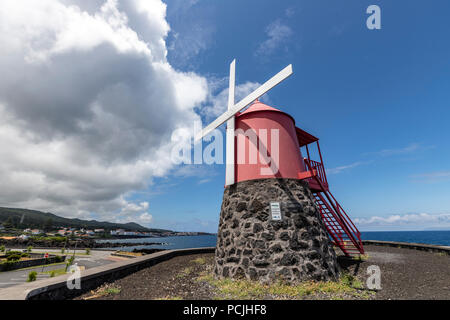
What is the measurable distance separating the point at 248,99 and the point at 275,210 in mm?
4374

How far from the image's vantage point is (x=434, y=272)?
763cm

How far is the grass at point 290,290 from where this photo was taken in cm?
542

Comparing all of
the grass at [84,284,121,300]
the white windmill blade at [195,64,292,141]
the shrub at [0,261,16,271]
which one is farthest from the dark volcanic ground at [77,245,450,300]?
the shrub at [0,261,16,271]

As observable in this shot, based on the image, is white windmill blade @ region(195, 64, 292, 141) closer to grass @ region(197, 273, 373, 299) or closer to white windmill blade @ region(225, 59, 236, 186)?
white windmill blade @ region(225, 59, 236, 186)

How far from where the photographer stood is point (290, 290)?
5688mm

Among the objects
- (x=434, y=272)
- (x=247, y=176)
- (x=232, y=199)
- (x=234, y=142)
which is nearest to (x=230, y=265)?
(x=232, y=199)

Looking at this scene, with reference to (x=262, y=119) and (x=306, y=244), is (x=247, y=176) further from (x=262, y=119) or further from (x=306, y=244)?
(x=306, y=244)

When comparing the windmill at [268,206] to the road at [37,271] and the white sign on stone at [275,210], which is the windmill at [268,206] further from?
the road at [37,271]

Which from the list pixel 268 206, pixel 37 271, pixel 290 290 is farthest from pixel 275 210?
pixel 37 271

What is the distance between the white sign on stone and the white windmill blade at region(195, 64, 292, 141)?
3.97 meters

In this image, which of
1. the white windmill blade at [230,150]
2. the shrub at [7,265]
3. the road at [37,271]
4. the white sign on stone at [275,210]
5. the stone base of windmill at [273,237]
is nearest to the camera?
the stone base of windmill at [273,237]

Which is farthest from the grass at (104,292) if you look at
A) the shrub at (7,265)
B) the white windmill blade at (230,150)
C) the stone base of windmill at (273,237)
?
the shrub at (7,265)

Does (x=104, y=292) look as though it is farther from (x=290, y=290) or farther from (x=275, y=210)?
(x=275, y=210)
